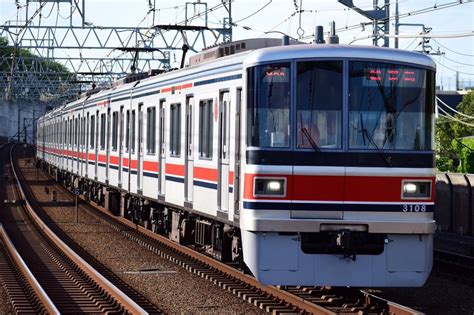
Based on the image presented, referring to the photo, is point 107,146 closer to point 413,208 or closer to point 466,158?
point 466,158

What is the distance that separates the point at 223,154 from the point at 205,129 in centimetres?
122

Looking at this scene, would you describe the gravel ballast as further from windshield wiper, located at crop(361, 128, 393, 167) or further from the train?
windshield wiper, located at crop(361, 128, 393, 167)

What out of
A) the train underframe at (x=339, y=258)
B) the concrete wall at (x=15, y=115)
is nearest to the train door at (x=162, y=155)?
the train underframe at (x=339, y=258)

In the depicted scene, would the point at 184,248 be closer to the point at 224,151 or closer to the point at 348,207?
the point at 224,151

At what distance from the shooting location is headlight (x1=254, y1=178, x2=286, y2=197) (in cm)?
1047

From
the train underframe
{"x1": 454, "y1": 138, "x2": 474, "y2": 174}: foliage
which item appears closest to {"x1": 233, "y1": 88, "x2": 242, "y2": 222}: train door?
the train underframe

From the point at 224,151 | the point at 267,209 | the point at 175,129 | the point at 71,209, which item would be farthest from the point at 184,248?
the point at 71,209

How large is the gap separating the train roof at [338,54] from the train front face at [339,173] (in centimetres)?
5

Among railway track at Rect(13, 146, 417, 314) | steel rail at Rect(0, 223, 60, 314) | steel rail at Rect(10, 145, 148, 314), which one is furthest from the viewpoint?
steel rail at Rect(0, 223, 60, 314)

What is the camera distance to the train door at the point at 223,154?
40.7ft

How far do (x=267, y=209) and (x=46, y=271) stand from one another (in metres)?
5.93

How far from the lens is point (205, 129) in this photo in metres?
13.8

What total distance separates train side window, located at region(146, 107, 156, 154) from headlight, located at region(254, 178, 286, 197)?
7.53 meters

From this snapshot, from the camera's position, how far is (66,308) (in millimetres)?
11773
